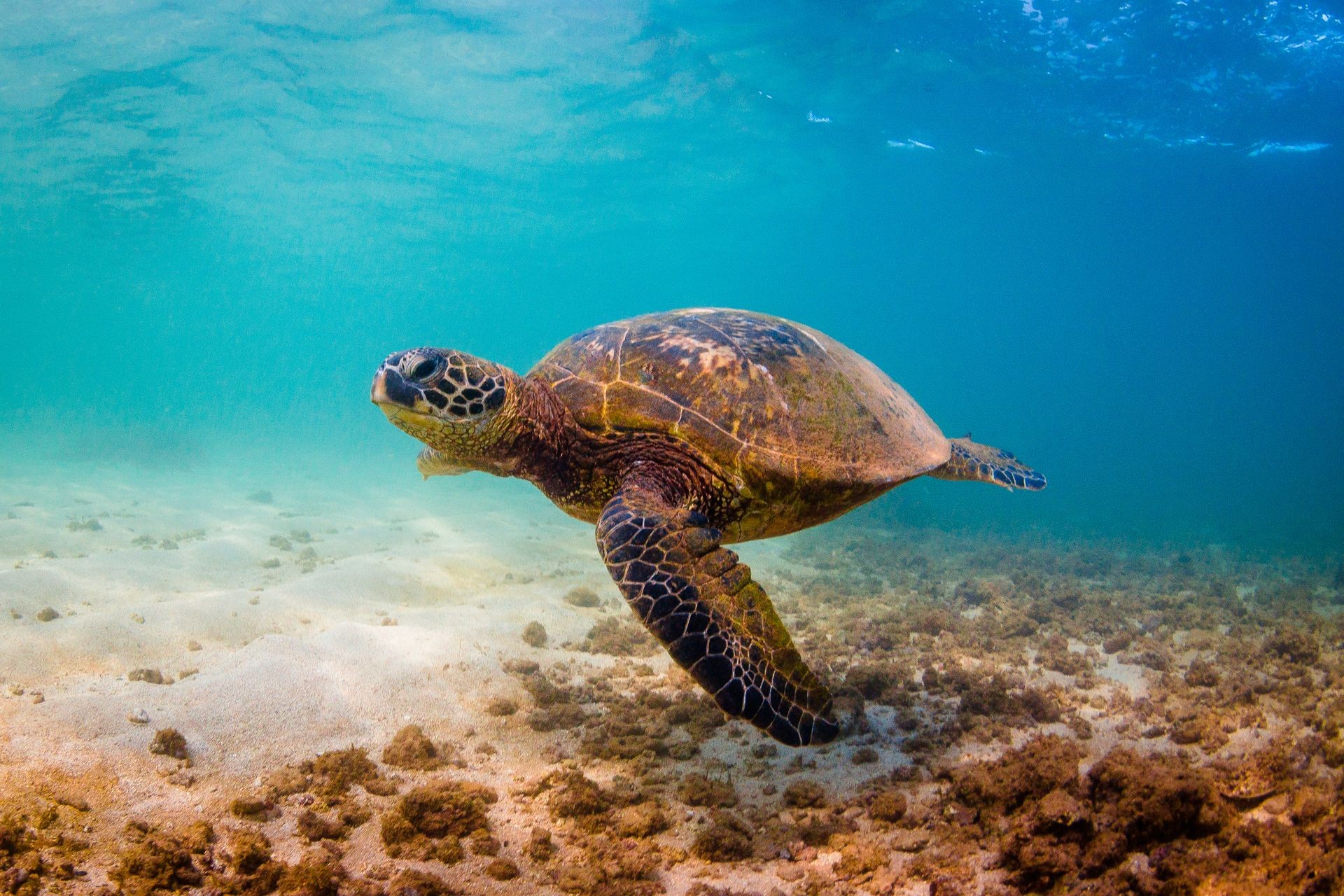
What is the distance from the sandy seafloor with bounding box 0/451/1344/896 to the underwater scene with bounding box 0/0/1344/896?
26 mm

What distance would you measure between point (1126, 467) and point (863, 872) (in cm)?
9179

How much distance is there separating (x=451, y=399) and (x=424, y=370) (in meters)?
0.23

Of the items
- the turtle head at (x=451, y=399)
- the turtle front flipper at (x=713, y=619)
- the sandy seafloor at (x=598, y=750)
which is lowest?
the sandy seafloor at (x=598, y=750)

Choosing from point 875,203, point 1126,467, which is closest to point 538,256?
point 875,203

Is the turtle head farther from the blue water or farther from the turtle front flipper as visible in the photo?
the blue water

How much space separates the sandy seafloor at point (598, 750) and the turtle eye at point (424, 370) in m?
1.97

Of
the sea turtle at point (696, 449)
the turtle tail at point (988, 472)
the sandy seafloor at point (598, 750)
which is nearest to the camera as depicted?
the sandy seafloor at point (598, 750)

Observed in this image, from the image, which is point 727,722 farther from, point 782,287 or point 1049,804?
point 782,287

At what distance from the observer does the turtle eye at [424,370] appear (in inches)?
136

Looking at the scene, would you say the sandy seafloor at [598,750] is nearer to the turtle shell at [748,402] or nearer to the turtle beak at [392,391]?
the turtle shell at [748,402]

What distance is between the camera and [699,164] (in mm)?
29094

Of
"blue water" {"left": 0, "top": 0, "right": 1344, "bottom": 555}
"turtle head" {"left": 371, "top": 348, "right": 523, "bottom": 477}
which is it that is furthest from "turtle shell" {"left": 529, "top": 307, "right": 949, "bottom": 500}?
"blue water" {"left": 0, "top": 0, "right": 1344, "bottom": 555}

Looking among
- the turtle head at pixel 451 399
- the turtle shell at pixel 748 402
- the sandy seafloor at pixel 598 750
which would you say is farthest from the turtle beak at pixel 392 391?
the sandy seafloor at pixel 598 750

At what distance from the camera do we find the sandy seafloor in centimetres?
204
